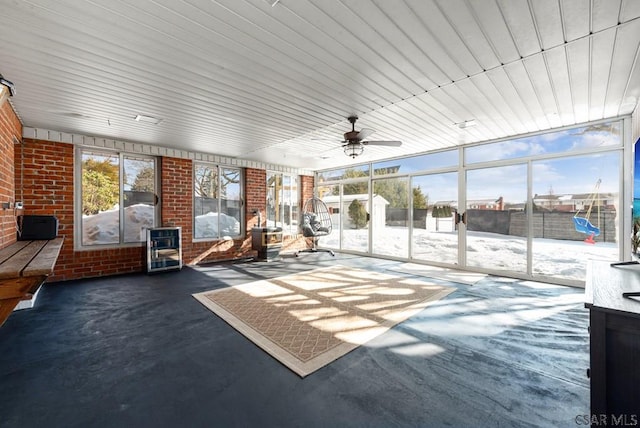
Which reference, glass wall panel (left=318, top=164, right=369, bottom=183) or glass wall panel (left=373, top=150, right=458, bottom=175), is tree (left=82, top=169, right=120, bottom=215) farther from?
glass wall panel (left=373, top=150, right=458, bottom=175)

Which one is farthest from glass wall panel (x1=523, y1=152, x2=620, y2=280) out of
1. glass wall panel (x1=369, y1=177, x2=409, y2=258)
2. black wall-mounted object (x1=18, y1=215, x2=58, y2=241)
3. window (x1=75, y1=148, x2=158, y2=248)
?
black wall-mounted object (x1=18, y1=215, x2=58, y2=241)

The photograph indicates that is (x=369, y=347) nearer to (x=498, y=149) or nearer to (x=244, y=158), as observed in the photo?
(x=498, y=149)

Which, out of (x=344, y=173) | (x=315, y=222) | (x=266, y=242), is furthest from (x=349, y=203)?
(x=266, y=242)

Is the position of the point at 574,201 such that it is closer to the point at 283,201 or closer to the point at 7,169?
the point at 283,201

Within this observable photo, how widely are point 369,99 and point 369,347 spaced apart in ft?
8.80

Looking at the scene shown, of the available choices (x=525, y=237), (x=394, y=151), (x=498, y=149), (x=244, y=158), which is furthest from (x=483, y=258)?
(x=244, y=158)

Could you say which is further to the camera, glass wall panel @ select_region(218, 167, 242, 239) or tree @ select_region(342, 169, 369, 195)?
tree @ select_region(342, 169, 369, 195)

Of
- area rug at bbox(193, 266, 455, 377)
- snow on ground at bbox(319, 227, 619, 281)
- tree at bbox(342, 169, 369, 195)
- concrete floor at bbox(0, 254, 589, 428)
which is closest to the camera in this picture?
concrete floor at bbox(0, 254, 589, 428)

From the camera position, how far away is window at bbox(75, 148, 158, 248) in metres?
4.79

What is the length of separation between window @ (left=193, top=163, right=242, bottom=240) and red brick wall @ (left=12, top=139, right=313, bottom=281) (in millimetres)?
180

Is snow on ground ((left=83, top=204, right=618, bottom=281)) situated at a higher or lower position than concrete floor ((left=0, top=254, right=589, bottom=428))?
higher

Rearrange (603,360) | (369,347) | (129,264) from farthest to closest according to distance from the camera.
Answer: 1. (129,264)
2. (369,347)
3. (603,360)

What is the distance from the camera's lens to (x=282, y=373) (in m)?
1.97

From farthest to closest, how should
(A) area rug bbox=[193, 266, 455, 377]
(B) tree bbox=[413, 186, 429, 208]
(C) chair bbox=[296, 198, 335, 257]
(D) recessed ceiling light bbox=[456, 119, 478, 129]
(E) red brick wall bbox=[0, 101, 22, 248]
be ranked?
(C) chair bbox=[296, 198, 335, 257]
(B) tree bbox=[413, 186, 429, 208]
(D) recessed ceiling light bbox=[456, 119, 478, 129]
(E) red brick wall bbox=[0, 101, 22, 248]
(A) area rug bbox=[193, 266, 455, 377]
